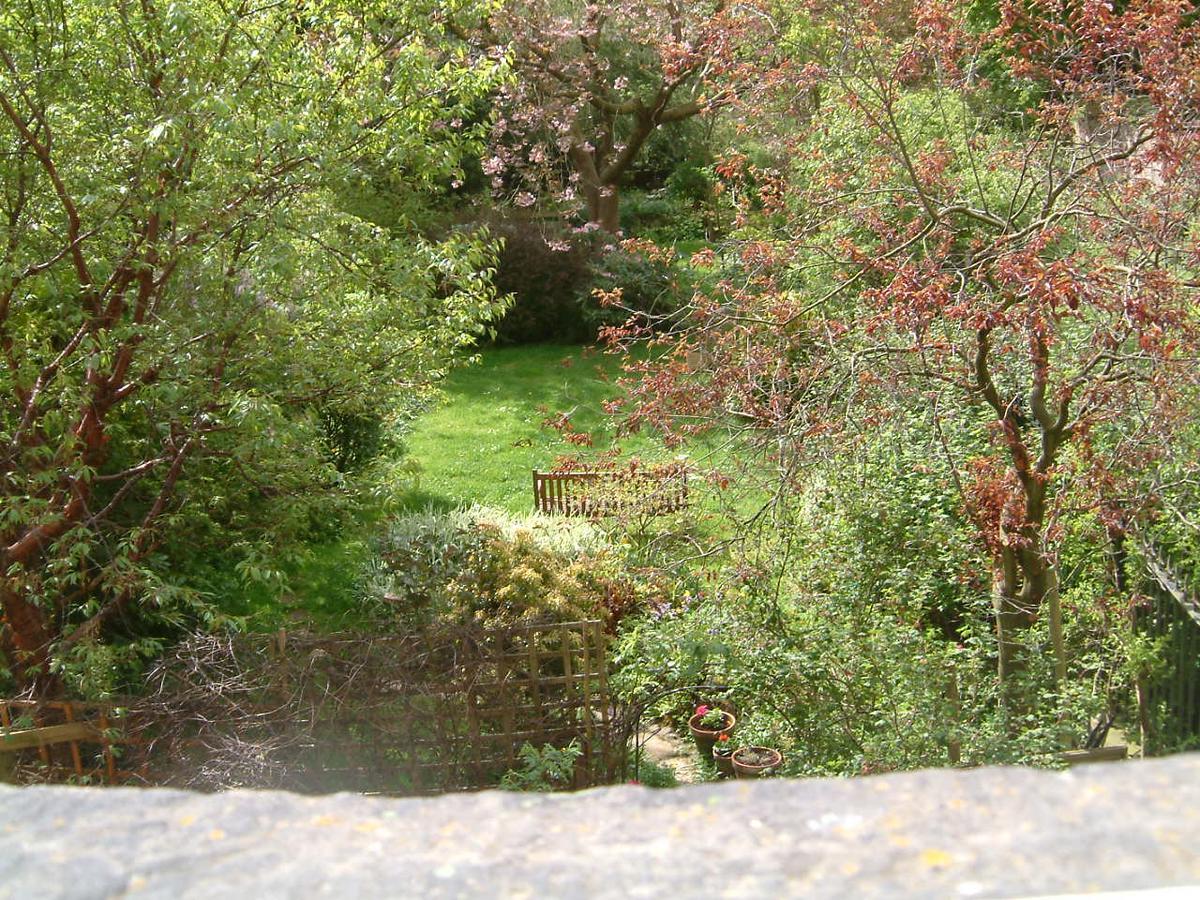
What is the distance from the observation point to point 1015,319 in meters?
5.08

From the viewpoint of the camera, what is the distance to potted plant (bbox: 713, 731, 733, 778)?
7.42 metres

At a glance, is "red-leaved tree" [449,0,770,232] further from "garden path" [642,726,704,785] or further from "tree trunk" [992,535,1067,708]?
"tree trunk" [992,535,1067,708]

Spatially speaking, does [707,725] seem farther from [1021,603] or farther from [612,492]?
[612,492]

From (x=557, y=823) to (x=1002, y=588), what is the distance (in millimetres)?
5389

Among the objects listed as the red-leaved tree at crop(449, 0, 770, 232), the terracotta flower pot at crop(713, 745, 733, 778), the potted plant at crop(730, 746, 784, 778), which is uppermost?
the red-leaved tree at crop(449, 0, 770, 232)

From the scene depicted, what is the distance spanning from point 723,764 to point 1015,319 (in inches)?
151

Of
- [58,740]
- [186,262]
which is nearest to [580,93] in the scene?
[186,262]

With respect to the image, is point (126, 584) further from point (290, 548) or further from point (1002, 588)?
point (1002, 588)

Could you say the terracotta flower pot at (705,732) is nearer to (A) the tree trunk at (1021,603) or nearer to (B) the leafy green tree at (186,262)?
(A) the tree trunk at (1021,603)

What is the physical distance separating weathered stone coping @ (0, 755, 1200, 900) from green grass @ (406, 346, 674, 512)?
31.4ft

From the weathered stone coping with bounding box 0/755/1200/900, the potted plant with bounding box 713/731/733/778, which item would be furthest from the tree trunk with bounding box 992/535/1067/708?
the weathered stone coping with bounding box 0/755/1200/900

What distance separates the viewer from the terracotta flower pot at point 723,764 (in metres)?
7.45

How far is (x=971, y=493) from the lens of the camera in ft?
20.8

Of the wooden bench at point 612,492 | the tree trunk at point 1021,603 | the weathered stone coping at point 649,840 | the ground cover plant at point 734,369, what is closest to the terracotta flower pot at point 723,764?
the ground cover plant at point 734,369
